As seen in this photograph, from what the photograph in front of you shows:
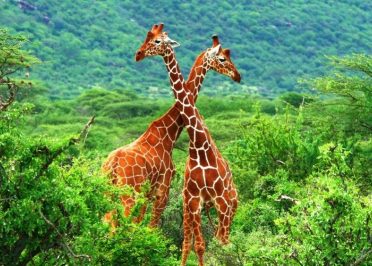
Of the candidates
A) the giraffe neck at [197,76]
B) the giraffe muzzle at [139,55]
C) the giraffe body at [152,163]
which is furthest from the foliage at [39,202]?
the giraffe neck at [197,76]

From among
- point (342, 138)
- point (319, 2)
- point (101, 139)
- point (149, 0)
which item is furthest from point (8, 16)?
point (342, 138)

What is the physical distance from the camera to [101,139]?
41.5 meters

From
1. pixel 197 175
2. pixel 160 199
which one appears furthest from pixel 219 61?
pixel 160 199

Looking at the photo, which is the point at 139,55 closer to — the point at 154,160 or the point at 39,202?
the point at 154,160

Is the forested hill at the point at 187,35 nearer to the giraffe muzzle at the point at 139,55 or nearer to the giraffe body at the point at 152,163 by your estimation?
the giraffe body at the point at 152,163

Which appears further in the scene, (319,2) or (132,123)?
(319,2)

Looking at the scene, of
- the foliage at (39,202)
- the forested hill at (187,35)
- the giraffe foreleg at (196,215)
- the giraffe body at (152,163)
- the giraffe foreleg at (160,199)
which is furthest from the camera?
the forested hill at (187,35)

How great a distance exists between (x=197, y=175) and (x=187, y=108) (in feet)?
3.40

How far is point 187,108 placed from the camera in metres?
14.3

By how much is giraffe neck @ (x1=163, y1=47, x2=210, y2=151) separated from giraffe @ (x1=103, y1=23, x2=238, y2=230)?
229 mm

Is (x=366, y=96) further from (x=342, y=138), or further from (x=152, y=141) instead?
(x=152, y=141)

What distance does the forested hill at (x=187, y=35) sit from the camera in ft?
289

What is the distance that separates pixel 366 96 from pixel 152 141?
1038 centimetres

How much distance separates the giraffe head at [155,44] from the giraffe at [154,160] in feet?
0.07
